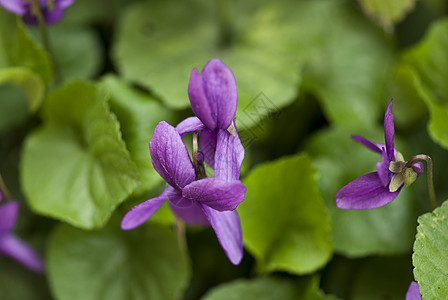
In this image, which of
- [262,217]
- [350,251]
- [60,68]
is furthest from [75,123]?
[350,251]

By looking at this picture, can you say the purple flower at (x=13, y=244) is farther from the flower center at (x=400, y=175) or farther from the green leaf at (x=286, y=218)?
the flower center at (x=400, y=175)

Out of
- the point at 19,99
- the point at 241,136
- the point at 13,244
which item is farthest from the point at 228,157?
the point at 19,99

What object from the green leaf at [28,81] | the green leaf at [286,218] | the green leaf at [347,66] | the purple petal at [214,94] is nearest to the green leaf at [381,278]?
the green leaf at [286,218]

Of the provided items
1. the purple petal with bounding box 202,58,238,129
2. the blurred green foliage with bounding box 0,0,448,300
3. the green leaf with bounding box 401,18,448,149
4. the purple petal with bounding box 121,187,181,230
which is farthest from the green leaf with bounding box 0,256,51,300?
the green leaf with bounding box 401,18,448,149

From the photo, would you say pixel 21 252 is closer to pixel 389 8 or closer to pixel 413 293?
pixel 413 293

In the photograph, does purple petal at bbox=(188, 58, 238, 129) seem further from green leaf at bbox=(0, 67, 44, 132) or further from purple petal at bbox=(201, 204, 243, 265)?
green leaf at bbox=(0, 67, 44, 132)

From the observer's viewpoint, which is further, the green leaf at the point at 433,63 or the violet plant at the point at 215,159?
the green leaf at the point at 433,63
